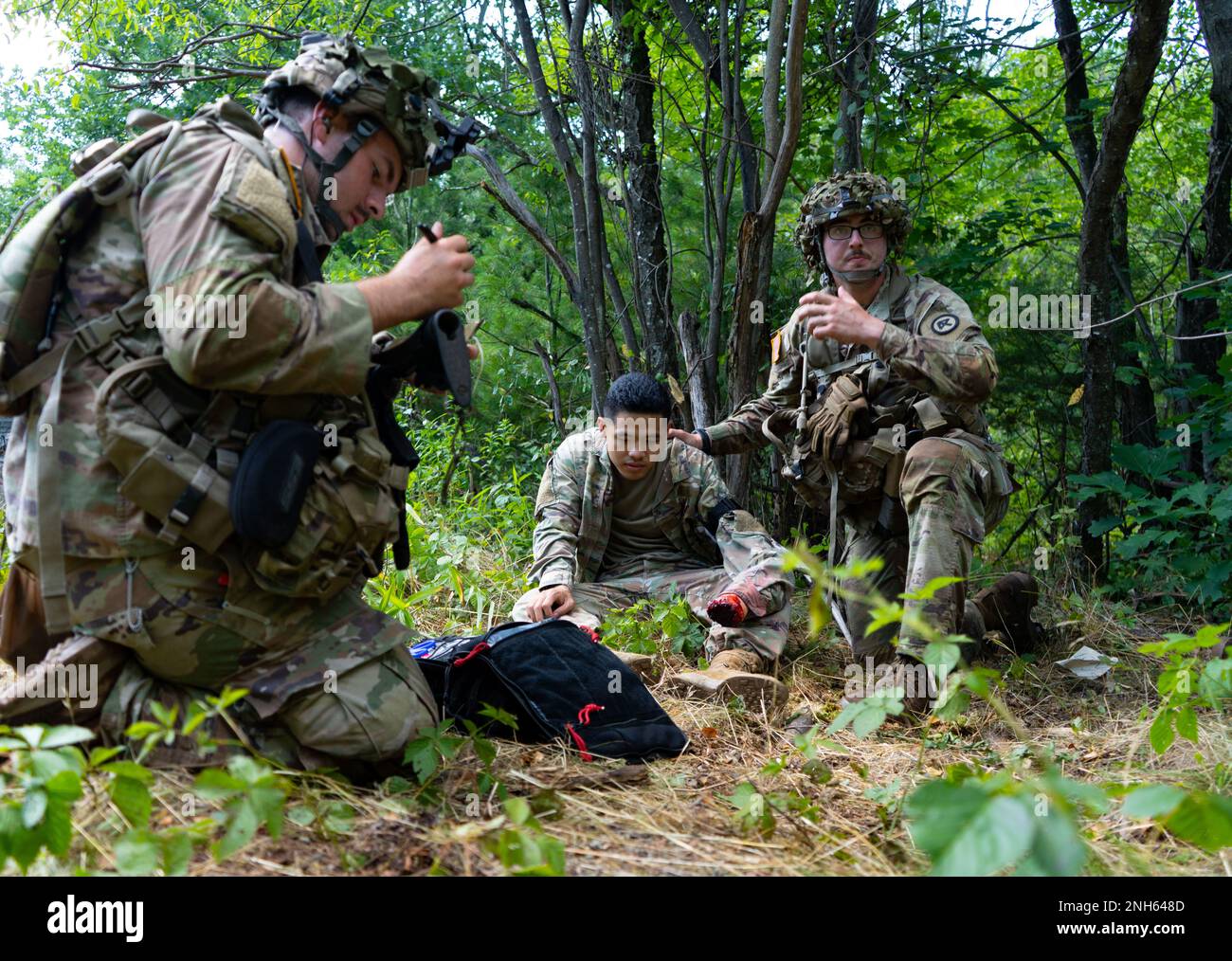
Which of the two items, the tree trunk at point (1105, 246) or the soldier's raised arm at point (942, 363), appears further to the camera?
the tree trunk at point (1105, 246)

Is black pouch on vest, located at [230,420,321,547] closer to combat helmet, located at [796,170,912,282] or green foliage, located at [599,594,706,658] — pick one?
green foliage, located at [599,594,706,658]

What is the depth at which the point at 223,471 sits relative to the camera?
2.44 m

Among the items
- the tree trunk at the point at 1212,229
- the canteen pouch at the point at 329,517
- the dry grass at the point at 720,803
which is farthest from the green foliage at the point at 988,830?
the tree trunk at the point at 1212,229

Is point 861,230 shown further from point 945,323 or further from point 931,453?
point 931,453

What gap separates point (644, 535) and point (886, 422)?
54.9 inches

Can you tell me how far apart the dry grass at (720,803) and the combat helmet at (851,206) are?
2.08m

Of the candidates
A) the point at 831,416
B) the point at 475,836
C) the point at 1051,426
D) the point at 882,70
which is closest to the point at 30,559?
the point at 475,836

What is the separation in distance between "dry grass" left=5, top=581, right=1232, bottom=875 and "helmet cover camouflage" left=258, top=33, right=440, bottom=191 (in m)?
1.78

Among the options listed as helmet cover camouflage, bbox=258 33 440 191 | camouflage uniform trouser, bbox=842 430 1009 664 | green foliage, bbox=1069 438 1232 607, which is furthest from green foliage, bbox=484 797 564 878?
green foliage, bbox=1069 438 1232 607

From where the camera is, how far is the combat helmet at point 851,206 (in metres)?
4.33

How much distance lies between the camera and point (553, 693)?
3053 millimetres

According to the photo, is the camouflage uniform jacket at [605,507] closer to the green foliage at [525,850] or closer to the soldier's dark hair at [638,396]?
the soldier's dark hair at [638,396]

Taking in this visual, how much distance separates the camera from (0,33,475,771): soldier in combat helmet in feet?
7.72

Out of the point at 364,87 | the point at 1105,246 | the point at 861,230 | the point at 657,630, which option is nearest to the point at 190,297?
the point at 364,87
